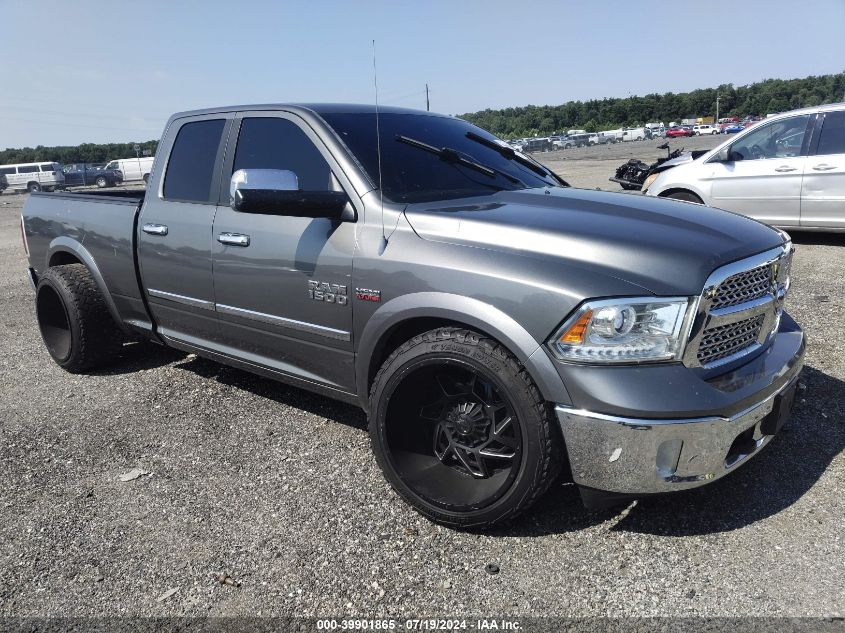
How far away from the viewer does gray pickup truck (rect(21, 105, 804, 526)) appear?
2373mm

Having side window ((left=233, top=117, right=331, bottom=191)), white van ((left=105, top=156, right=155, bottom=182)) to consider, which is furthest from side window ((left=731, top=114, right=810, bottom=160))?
white van ((left=105, top=156, right=155, bottom=182))

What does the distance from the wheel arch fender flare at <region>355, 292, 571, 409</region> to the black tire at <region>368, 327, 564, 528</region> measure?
0.06m

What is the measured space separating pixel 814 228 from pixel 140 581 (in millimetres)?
8012

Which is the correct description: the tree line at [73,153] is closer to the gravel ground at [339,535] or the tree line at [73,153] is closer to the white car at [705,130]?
the white car at [705,130]

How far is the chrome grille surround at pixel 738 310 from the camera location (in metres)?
2.42

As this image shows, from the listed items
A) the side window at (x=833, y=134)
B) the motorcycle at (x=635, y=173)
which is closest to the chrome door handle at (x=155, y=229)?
the side window at (x=833, y=134)

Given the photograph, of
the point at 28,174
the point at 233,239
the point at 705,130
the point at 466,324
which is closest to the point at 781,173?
the point at 466,324

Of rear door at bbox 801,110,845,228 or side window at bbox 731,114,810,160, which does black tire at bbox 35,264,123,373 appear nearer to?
side window at bbox 731,114,810,160

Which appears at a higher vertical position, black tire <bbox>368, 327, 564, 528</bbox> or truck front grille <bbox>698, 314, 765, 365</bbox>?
truck front grille <bbox>698, 314, 765, 365</bbox>

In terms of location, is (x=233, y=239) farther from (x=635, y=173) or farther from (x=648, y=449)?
(x=635, y=173)

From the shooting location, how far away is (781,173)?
25.6 feet

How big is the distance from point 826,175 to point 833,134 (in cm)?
47

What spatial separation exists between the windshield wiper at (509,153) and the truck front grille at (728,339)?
1783 mm

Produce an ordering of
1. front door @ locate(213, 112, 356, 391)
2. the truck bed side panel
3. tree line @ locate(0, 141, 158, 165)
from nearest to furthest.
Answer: front door @ locate(213, 112, 356, 391)
the truck bed side panel
tree line @ locate(0, 141, 158, 165)
